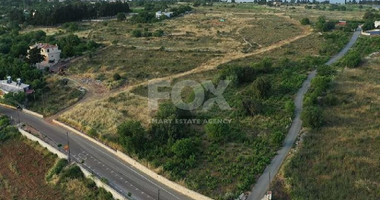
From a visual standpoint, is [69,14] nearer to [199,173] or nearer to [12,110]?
[12,110]

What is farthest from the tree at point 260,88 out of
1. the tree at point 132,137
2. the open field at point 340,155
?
the tree at point 132,137

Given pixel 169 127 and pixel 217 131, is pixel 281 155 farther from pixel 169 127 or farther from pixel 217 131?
pixel 169 127

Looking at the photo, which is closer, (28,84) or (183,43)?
(28,84)

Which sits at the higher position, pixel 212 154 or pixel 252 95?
pixel 252 95

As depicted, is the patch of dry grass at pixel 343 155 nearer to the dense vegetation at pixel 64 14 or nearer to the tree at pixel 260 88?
the tree at pixel 260 88

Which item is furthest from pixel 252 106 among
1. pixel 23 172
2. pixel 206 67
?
pixel 23 172

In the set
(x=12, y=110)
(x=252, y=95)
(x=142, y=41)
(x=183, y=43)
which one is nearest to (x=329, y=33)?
(x=183, y=43)
